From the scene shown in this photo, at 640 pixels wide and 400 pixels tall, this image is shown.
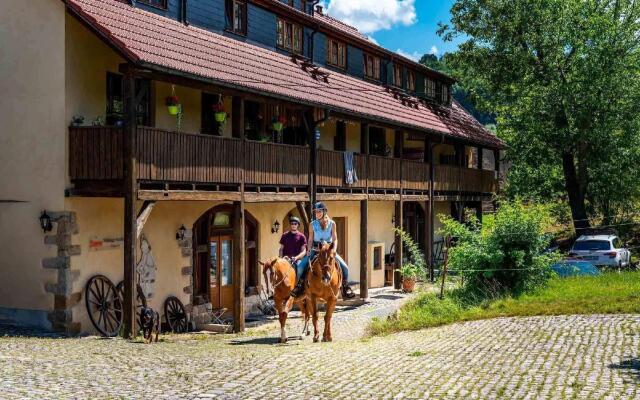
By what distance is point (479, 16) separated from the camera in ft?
127

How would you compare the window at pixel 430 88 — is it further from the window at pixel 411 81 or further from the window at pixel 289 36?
the window at pixel 289 36

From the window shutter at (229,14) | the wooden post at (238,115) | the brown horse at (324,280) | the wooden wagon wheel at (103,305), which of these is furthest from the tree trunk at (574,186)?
the wooden wagon wheel at (103,305)

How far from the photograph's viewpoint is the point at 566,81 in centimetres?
3631

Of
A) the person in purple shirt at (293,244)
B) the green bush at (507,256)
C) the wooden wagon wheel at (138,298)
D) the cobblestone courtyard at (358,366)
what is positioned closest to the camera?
the cobblestone courtyard at (358,366)

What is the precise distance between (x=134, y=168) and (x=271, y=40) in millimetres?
10991

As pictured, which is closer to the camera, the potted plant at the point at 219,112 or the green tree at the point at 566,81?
the potted plant at the point at 219,112

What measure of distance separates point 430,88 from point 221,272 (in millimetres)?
19065

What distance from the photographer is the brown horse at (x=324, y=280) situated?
15.7m

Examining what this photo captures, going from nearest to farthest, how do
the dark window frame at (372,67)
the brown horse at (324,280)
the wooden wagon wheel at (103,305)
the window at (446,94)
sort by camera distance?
the brown horse at (324,280) < the wooden wagon wheel at (103,305) < the dark window frame at (372,67) < the window at (446,94)

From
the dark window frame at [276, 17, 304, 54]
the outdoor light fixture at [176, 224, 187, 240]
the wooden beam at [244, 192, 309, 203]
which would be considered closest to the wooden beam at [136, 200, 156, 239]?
the wooden beam at [244, 192, 309, 203]

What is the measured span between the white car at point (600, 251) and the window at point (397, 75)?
10.2 m

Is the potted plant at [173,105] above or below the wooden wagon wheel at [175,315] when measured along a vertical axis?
above

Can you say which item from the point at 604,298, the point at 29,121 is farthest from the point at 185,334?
the point at 604,298

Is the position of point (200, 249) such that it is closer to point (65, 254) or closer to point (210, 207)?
point (210, 207)
